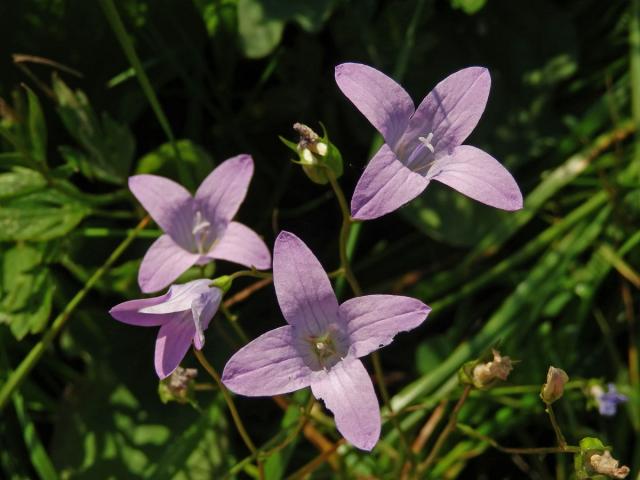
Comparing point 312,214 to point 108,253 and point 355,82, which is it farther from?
point 355,82

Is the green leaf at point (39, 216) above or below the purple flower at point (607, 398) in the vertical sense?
above

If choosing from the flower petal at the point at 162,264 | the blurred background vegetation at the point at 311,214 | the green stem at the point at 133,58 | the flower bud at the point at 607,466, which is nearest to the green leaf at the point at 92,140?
the blurred background vegetation at the point at 311,214

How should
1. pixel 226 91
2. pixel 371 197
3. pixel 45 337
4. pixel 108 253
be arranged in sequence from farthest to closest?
1. pixel 226 91
2. pixel 108 253
3. pixel 45 337
4. pixel 371 197

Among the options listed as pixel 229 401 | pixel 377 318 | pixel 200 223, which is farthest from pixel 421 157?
pixel 229 401

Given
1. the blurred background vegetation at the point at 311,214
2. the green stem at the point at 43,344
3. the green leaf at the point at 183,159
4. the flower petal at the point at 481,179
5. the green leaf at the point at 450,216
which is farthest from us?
the green leaf at the point at 450,216

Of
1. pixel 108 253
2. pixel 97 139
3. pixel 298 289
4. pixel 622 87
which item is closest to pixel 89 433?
pixel 108 253

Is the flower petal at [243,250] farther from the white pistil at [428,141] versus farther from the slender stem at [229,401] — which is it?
the white pistil at [428,141]

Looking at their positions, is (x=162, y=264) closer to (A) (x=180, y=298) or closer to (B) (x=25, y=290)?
(A) (x=180, y=298)
